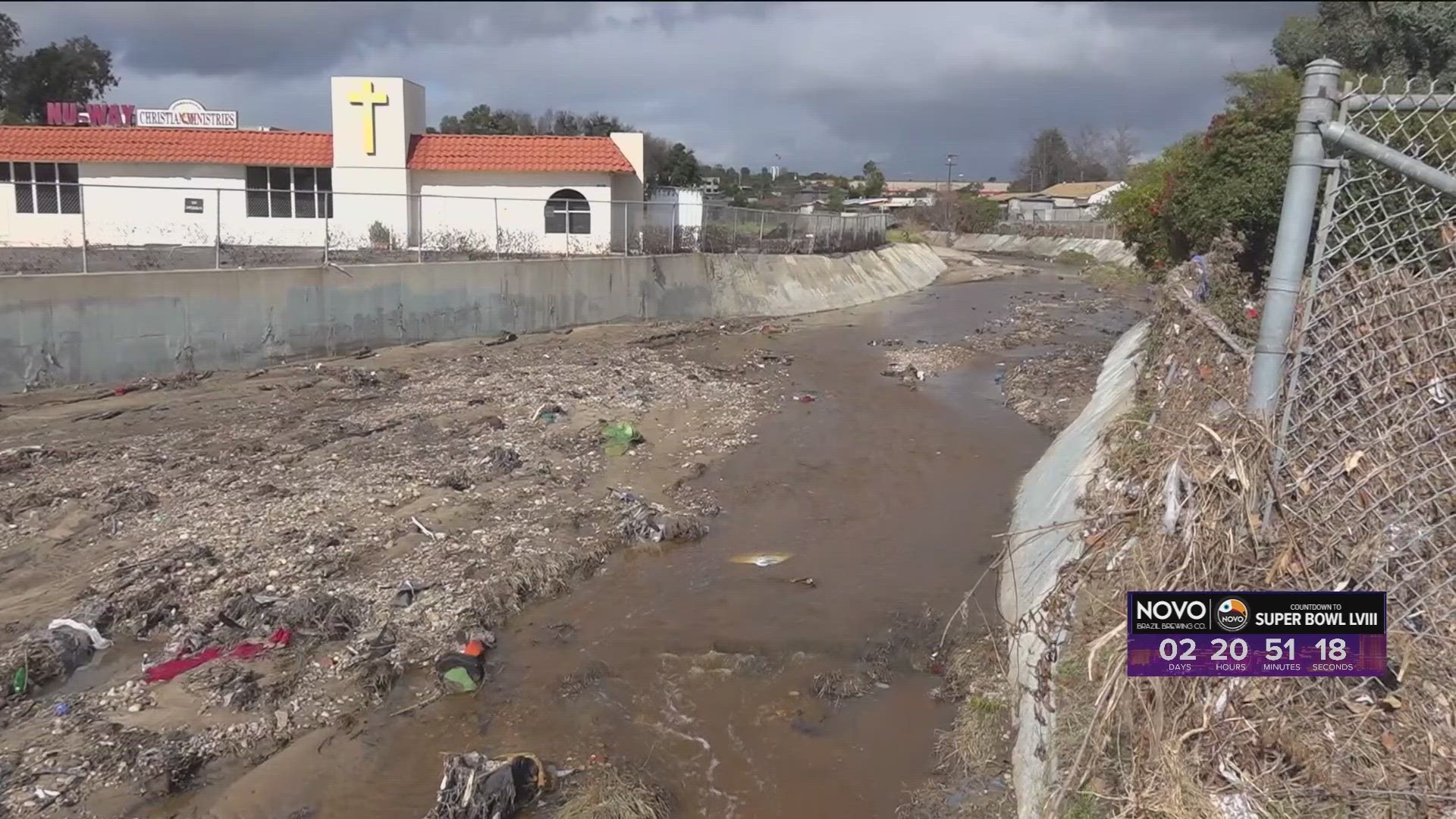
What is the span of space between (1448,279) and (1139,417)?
281cm

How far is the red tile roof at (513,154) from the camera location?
26.6 m

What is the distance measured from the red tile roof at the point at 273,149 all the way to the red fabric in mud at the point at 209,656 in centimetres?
2124

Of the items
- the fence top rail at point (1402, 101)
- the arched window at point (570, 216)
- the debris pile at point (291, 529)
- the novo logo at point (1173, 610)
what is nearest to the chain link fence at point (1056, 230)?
the arched window at point (570, 216)

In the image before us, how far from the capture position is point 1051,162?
4678 inches

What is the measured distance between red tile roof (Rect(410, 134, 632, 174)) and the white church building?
0.04 metres

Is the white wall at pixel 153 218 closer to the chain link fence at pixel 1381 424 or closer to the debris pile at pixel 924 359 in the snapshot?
the debris pile at pixel 924 359

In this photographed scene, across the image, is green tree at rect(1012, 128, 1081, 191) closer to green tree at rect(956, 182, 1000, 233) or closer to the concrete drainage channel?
green tree at rect(956, 182, 1000, 233)

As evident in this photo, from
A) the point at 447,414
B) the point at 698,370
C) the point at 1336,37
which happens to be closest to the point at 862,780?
the point at 447,414

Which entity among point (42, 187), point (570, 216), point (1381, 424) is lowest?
point (1381, 424)

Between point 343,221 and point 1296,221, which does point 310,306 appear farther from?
point 1296,221

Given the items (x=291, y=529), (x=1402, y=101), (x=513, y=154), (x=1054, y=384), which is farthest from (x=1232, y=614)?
(x=513, y=154)

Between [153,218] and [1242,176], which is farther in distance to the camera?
[153,218]

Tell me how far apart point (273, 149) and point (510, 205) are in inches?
265

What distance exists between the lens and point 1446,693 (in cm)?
330
